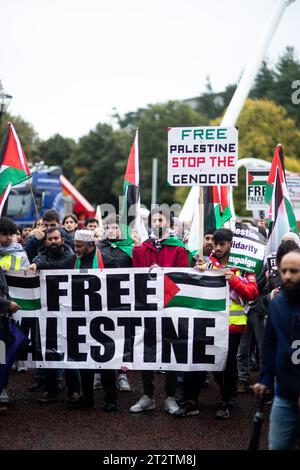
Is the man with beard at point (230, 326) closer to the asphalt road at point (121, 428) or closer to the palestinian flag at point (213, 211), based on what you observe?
the asphalt road at point (121, 428)

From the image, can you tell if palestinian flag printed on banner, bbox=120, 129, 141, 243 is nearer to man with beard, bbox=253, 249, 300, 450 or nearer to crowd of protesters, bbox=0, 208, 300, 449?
crowd of protesters, bbox=0, 208, 300, 449

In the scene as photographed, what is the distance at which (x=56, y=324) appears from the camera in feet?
24.3

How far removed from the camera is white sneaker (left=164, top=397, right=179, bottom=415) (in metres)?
7.00

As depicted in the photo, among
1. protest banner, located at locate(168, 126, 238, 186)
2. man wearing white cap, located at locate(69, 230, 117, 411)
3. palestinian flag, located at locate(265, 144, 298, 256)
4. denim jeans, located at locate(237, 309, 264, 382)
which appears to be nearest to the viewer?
man wearing white cap, located at locate(69, 230, 117, 411)

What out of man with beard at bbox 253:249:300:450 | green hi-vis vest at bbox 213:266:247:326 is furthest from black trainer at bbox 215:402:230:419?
man with beard at bbox 253:249:300:450

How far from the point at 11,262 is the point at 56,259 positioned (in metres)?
0.55

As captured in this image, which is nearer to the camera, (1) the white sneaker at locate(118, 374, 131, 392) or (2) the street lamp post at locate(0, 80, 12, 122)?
(1) the white sneaker at locate(118, 374, 131, 392)

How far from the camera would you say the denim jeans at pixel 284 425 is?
4527 mm

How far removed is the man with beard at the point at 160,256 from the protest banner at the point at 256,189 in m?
5.99

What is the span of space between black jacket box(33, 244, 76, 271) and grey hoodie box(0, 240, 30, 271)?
0.25m

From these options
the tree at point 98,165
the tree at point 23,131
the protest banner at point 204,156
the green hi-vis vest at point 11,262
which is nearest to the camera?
the protest banner at point 204,156

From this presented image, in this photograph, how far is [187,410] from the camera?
6.96m

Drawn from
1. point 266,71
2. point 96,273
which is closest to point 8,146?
point 96,273

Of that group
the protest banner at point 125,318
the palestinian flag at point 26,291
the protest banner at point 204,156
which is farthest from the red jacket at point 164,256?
the palestinian flag at point 26,291
